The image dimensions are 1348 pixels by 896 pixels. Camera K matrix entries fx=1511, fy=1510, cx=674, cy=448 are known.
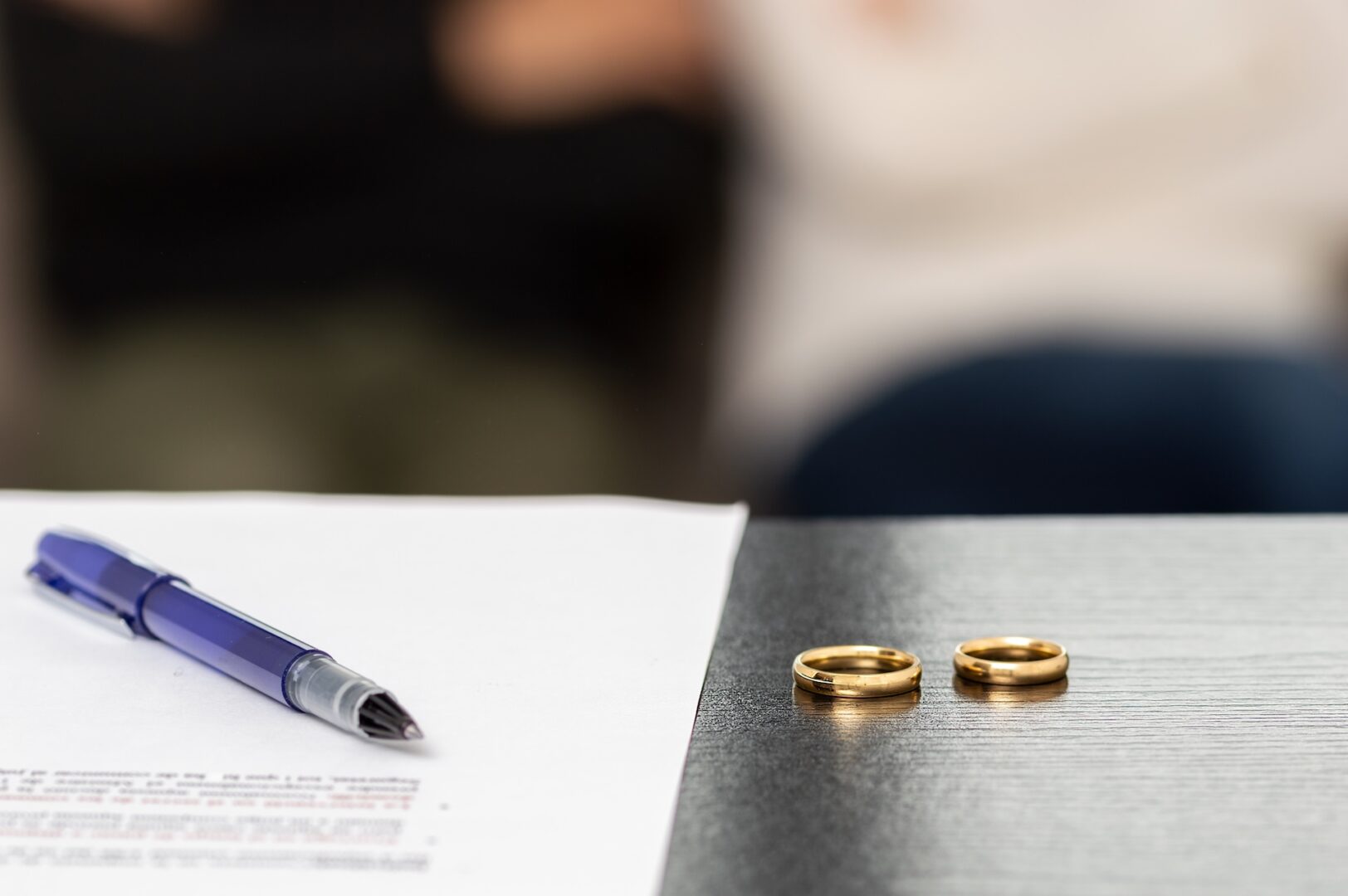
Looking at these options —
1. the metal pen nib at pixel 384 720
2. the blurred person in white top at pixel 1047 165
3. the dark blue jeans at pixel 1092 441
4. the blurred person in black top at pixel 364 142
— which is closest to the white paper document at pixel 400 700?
the metal pen nib at pixel 384 720

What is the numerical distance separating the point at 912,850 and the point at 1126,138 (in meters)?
1.54

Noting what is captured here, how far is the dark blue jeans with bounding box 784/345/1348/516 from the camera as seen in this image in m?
1.17

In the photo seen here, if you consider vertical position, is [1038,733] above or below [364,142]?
below

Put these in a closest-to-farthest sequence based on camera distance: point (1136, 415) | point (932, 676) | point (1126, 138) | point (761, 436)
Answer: point (932, 676)
point (1136, 415)
point (1126, 138)
point (761, 436)

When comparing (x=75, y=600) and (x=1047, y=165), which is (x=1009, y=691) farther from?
(x=1047, y=165)

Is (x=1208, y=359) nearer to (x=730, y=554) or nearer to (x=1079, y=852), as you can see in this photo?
(x=730, y=554)

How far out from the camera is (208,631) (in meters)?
0.43

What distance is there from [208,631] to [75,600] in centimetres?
10

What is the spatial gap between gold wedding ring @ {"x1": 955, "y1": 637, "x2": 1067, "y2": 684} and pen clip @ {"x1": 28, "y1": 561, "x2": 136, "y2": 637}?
0.83ft

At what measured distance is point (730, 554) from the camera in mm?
582

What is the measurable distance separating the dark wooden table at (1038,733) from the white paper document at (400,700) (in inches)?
0.8

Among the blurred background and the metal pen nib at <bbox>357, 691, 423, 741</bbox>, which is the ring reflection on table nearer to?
the metal pen nib at <bbox>357, 691, 423, 741</bbox>

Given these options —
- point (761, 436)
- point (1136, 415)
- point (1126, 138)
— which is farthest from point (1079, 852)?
point (761, 436)

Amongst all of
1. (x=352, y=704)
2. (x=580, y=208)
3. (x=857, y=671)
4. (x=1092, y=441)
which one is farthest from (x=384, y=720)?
(x=580, y=208)
